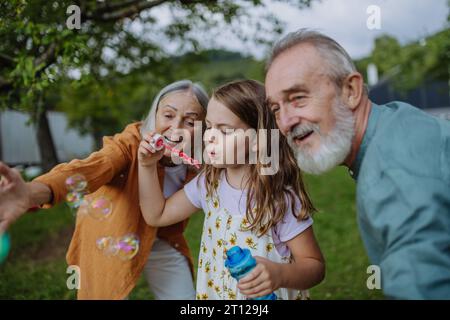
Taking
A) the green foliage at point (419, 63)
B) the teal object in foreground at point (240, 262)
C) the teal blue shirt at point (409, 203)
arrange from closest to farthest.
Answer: the teal blue shirt at point (409, 203)
the teal object in foreground at point (240, 262)
the green foliage at point (419, 63)

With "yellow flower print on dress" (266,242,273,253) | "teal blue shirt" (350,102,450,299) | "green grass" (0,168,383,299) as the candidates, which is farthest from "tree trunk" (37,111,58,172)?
"teal blue shirt" (350,102,450,299)

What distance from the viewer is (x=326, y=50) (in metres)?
1.87

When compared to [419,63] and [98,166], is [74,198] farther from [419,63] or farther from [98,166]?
[419,63]

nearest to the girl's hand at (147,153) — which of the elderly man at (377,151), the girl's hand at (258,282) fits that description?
the elderly man at (377,151)

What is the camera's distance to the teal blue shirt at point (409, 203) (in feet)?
4.65

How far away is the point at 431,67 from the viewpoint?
1454cm

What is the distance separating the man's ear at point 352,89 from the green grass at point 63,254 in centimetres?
249

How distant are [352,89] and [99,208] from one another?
1356 mm

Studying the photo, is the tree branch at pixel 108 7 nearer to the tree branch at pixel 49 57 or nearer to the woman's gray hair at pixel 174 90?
the tree branch at pixel 49 57
